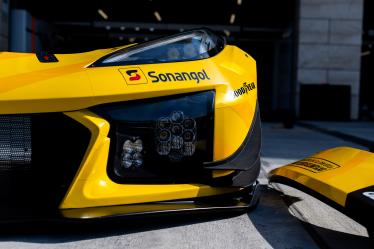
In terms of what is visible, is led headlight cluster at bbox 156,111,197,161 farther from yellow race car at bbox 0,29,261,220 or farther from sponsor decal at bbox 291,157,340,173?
sponsor decal at bbox 291,157,340,173

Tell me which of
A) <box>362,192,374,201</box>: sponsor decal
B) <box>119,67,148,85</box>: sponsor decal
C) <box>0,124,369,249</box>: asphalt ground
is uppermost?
<box>119,67,148,85</box>: sponsor decal

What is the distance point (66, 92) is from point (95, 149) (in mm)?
348

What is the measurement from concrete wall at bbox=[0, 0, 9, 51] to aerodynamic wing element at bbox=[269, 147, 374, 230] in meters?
11.7

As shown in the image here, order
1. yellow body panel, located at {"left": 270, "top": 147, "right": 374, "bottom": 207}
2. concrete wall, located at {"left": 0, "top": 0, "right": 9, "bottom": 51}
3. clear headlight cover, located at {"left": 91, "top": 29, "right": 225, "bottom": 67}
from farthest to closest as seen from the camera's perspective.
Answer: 1. concrete wall, located at {"left": 0, "top": 0, "right": 9, "bottom": 51}
2. clear headlight cover, located at {"left": 91, "top": 29, "right": 225, "bottom": 67}
3. yellow body panel, located at {"left": 270, "top": 147, "right": 374, "bottom": 207}

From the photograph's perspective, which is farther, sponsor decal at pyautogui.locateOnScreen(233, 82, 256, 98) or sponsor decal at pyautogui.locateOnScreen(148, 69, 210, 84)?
sponsor decal at pyautogui.locateOnScreen(233, 82, 256, 98)

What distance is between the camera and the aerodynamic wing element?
86.6 inches

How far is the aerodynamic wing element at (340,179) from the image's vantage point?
2.20 meters

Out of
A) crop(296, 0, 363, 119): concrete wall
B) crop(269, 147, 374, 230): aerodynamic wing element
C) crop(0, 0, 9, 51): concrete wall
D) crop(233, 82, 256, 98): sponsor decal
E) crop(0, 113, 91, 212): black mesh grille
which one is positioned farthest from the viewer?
crop(296, 0, 363, 119): concrete wall

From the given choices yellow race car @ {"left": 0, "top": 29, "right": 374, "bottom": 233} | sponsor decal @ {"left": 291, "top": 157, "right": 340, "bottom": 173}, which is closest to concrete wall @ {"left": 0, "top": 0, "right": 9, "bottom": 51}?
yellow race car @ {"left": 0, "top": 29, "right": 374, "bottom": 233}

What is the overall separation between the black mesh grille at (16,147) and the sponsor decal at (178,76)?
75 centimetres

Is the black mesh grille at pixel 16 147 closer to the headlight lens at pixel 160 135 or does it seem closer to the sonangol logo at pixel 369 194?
the headlight lens at pixel 160 135

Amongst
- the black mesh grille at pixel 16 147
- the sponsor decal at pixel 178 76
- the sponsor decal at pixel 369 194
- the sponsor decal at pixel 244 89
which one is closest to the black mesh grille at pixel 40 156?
the black mesh grille at pixel 16 147

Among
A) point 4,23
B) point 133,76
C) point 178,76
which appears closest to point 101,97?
point 133,76

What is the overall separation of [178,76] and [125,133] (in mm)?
469
